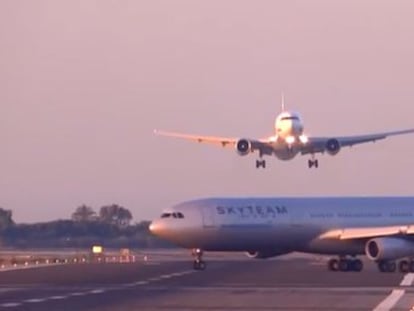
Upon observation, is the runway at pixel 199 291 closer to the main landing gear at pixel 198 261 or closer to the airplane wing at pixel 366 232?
the main landing gear at pixel 198 261

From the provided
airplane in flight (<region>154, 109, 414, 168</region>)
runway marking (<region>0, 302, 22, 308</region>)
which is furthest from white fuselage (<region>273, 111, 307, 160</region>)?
runway marking (<region>0, 302, 22, 308</region>)

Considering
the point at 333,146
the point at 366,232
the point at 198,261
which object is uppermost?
the point at 333,146

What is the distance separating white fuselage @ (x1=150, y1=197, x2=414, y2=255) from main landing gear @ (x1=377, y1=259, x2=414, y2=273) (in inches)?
112

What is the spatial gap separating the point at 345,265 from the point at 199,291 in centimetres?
2595

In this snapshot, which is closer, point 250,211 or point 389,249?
point 389,249

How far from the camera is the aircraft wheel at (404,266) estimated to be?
63.4 metres

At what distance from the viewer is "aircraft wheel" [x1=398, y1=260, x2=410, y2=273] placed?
6343 cm

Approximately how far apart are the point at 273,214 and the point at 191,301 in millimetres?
31862

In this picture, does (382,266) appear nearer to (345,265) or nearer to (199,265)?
(345,265)

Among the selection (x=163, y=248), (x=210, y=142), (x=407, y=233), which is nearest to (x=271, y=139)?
(x=210, y=142)

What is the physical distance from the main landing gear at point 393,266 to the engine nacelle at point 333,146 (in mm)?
6676

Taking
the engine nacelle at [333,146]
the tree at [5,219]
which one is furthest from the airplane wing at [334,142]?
the tree at [5,219]

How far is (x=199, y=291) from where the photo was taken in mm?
42062

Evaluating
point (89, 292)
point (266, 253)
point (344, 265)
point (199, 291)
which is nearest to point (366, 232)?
point (344, 265)
